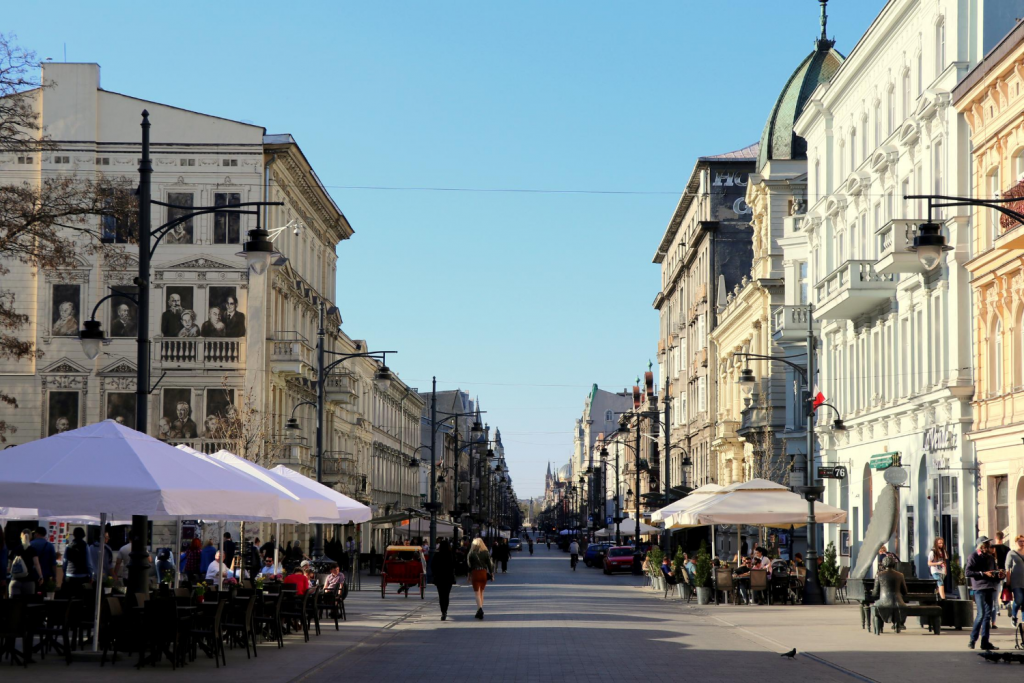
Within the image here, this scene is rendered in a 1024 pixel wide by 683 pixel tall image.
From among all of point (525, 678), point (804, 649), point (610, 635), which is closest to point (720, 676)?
point (525, 678)

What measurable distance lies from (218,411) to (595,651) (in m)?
36.2

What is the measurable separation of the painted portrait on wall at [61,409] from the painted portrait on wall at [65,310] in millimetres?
2253

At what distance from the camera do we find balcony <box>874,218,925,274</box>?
35000mm

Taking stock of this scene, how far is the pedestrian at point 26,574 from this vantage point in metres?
20.1

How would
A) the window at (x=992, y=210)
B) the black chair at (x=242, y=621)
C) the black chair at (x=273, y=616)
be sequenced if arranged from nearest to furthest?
the black chair at (x=242, y=621), the black chair at (x=273, y=616), the window at (x=992, y=210)

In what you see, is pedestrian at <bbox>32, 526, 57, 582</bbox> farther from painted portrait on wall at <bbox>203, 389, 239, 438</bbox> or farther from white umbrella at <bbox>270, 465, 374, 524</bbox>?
painted portrait on wall at <bbox>203, 389, 239, 438</bbox>

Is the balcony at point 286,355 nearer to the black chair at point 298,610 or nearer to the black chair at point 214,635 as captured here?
the black chair at point 298,610

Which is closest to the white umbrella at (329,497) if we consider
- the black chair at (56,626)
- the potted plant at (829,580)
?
the black chair at (56,626)

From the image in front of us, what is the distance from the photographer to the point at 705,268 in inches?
3164

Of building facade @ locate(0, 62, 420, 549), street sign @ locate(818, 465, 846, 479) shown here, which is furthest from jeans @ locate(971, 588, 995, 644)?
building facade @ locate(0, 62, 420, 549)

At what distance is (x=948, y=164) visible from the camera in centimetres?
3431

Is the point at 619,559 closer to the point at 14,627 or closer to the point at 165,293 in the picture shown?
the point at 165,293

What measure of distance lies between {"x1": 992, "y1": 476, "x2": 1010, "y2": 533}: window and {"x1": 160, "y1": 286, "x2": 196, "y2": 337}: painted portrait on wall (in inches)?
1268

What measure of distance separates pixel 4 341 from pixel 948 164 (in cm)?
2185
